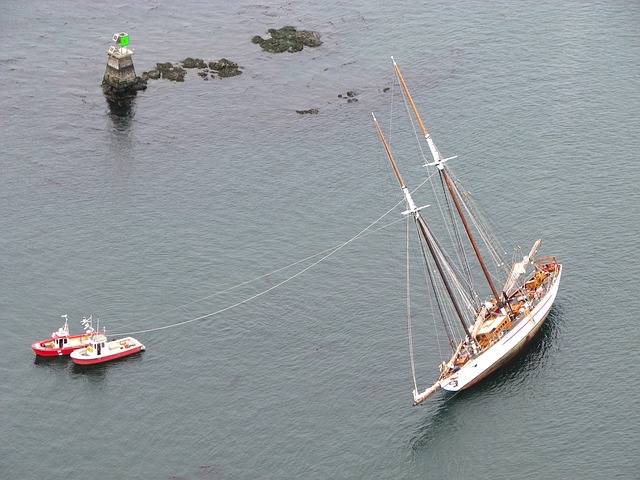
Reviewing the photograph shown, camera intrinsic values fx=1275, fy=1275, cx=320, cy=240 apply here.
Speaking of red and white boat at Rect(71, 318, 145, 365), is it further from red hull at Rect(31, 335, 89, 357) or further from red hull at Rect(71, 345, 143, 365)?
red hull at Rect(31, 335, 89, 357)

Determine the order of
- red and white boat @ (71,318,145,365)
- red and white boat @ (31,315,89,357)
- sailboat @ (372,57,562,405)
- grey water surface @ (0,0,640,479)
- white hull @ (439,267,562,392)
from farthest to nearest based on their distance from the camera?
red and white boat @ (31,315,89,357) → red and white boat @ (71,318,145,365) → sailboat @ (372,57,562,405) → white hull @ (439,267,562,392) → grey water surface @ (0,0,640,479)

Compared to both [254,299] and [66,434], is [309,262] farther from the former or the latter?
[66,434]

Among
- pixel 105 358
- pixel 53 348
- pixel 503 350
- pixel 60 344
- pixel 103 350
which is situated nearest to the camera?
pixel 503 350

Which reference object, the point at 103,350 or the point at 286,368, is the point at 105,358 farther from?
the point at 286,368

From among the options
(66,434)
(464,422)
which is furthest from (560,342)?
(66,434)

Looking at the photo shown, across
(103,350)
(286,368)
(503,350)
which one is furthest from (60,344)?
(503,350)

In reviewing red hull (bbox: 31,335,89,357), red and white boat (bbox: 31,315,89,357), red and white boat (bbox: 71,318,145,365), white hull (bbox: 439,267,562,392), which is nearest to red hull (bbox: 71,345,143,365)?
red and white boat (bbox: 71,318,145,365)

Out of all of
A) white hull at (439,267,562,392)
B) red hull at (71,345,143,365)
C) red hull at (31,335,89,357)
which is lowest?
white hull at (439,267,562,392)
